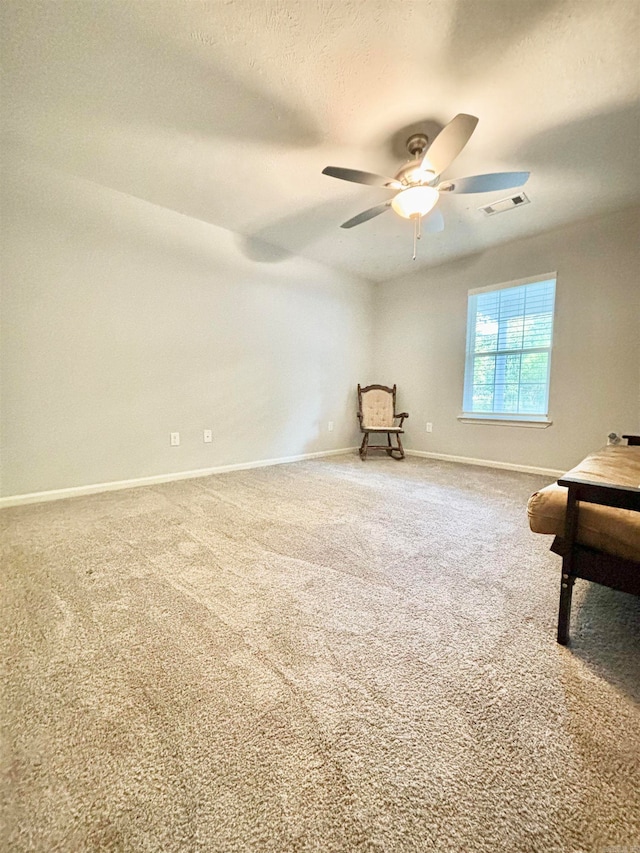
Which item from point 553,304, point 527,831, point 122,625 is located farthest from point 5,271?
point 553,304

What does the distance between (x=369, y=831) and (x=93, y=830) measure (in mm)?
488

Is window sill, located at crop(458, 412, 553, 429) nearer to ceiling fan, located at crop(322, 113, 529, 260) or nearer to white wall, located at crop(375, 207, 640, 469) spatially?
white wall, located at crop(375, 207, 640, 469)

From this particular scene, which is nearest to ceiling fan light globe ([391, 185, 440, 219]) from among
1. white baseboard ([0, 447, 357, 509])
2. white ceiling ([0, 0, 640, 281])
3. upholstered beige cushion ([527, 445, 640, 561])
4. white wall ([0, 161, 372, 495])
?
white ceiling ([0, 0, 640, 281])

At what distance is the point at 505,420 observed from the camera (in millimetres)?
3455

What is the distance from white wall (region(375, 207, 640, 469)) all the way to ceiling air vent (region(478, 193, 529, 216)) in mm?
765

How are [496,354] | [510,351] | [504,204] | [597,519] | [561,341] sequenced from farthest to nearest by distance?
1. [496,354]
2. [510,351]
3. [561,341]
4. [504,204]
5. [597,519]

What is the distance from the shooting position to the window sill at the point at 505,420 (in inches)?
127

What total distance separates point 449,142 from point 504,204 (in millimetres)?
1440

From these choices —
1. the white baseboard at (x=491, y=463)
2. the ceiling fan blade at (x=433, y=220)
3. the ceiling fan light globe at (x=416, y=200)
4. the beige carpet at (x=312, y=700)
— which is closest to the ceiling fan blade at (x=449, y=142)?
the ceiling fan light globe at (x=416, y=200)

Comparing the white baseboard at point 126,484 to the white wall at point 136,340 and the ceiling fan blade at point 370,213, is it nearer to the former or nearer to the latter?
the white wall at point 136,340

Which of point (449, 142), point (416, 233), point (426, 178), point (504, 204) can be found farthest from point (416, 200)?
point (504, 204)

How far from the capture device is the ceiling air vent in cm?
254

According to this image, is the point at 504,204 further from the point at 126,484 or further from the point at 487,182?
the point at 126,484

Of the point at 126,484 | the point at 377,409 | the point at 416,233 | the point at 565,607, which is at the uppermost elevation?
the point at 416,233
